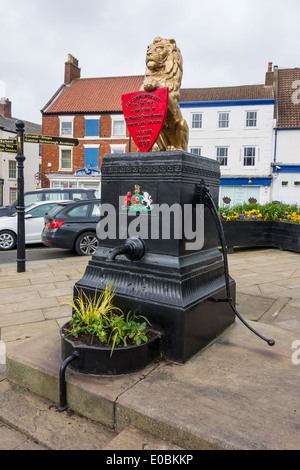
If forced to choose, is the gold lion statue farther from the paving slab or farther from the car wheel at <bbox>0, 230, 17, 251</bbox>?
the car wheel at <bbox>0, 230, 17, 251</bbox>

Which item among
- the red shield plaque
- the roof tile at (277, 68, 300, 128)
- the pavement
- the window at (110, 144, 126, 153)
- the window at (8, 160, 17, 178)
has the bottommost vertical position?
the pavement

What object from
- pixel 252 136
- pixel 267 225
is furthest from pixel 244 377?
pixel 252 136

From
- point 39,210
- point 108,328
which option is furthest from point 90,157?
point 108,328

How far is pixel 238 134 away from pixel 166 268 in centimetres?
2585

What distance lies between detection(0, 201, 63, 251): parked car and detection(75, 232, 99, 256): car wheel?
2.26 m

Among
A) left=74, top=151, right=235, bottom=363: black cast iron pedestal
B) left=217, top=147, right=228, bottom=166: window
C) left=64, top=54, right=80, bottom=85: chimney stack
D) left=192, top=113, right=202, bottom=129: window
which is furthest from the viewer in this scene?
left=64, top=54, right=80, bottom=85: chimney stack

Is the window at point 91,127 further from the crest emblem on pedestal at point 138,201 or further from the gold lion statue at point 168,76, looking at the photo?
the crest emblem on pedestal at point 138,201

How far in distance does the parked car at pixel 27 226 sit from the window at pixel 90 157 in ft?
60.4

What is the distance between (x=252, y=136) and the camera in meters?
26.0

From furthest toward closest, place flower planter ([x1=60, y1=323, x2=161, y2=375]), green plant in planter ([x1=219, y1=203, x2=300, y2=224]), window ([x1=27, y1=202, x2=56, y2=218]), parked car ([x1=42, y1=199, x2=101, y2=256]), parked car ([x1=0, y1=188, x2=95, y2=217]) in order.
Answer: parked car ([x1=0, y1=188, x2=95, y2=217]) < window ([x1=27, y1=202, x2=56, y2=218]) < green plant in planter ([x1=219, y1=203, x2=300, y2=224]) < parked car ([x1=42, y1=199, x2=101, y2=256]) < flower planter ([x1=60, y1=323, x2=161, y2=375])

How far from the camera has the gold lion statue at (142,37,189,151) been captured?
10.2 ft

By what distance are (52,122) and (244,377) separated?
30340 millimetres

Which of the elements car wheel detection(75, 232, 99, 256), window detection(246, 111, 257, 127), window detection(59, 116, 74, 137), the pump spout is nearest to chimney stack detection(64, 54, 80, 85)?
window detection(59, 116, 74, 137)

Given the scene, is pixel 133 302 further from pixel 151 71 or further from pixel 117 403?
pixel 151 71
